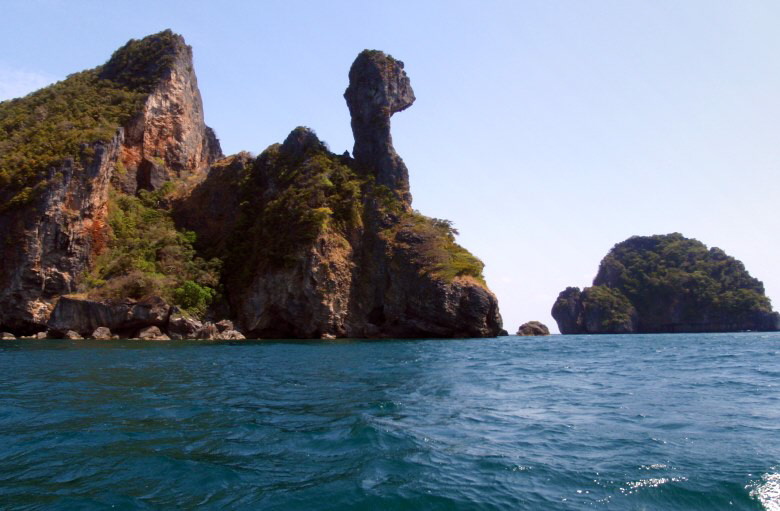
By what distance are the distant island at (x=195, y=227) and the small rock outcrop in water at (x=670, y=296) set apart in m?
64.0

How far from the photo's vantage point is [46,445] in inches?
349

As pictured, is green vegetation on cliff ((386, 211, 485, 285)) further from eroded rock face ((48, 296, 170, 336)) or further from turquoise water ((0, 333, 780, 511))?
turquoise water ((0, 333, 780, 511))

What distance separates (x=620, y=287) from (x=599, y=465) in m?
126

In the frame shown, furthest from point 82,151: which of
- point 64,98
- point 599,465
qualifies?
point 599,465

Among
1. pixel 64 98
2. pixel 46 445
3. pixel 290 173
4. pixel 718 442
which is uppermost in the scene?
pixel 64 98

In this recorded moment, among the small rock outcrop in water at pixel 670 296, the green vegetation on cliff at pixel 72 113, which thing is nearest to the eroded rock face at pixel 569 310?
the small rock outcrop in water at pixel 670 296

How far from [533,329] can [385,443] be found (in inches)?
2688

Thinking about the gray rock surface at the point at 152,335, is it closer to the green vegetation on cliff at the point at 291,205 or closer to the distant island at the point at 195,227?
the distant island at the point at 195,227

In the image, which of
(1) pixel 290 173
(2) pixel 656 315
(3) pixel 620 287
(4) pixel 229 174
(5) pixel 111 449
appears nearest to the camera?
(5) pixel 111 449

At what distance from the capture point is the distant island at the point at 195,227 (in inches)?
1975

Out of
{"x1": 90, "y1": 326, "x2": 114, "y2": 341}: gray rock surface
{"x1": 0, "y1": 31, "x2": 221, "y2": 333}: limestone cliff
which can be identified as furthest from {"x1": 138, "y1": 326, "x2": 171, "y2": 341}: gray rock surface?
{"x1": 0, "y1": 31, "x2": 221, "y2": 333}: limestone cliff

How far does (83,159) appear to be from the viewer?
182 feet

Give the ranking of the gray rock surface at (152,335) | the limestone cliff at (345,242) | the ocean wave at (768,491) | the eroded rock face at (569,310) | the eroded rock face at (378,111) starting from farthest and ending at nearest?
the eroded rock face at (569,310) → the eroded rock face at (378,111) → the limestone cliff at (345,242) → the gray rock surface at (152,335) → the ocean wave at (768,491)

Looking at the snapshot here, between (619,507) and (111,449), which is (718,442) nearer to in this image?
(619,507)
